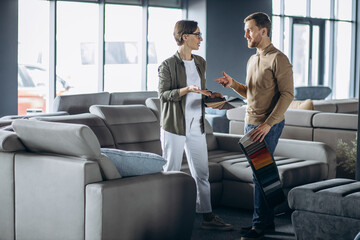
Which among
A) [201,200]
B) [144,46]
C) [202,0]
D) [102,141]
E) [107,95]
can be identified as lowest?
[201,200]

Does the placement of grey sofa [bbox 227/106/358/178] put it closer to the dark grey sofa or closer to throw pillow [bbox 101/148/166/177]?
the dark grey sofa

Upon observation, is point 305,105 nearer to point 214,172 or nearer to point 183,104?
point 214,172

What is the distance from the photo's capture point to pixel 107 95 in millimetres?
5598

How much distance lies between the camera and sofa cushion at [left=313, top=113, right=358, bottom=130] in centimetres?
523

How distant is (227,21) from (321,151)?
6.39m

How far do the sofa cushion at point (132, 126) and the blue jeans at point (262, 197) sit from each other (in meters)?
1.33

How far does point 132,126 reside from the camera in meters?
4.77

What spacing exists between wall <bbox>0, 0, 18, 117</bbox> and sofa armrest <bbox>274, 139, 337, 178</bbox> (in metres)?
4.50

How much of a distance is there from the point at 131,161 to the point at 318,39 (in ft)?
36.8

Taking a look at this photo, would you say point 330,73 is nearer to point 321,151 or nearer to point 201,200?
point 321,151

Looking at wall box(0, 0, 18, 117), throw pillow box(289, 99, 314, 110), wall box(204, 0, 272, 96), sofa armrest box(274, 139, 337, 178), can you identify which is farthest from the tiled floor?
wall box(204, 0, 272, 96)

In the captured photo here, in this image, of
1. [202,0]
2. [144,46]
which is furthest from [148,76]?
[202,0]

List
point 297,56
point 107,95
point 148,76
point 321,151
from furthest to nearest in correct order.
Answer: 1. point 297,56
2. point 148,76
3. point 107,95
4. point 321,151

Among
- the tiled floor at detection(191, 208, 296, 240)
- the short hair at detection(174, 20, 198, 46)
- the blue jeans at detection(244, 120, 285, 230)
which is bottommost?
the tiled floor at detection(191, 208, 296, 240)
